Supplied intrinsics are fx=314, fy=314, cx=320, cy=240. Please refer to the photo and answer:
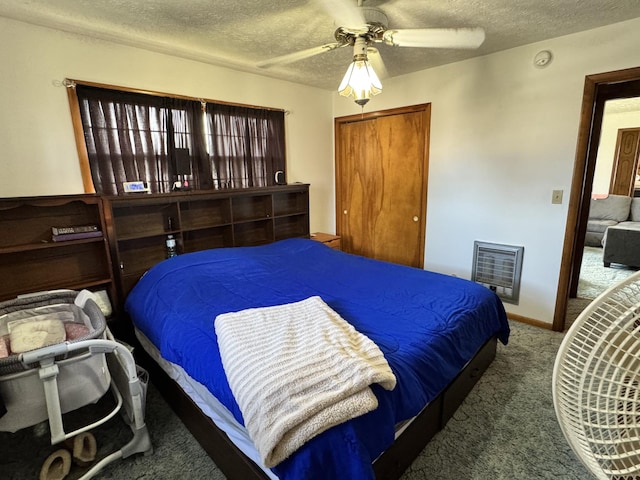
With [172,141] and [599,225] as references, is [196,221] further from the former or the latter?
[599,225]

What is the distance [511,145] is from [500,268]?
1128 millimetres

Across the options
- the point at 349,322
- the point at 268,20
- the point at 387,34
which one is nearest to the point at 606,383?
the point at 349,322

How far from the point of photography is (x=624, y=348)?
0.75 meters

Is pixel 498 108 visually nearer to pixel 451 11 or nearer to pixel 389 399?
pixel 451 11

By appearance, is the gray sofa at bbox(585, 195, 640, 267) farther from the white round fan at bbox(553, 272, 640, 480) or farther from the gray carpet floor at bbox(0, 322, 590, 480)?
the white round fan at bbox(553, 272, 640, 480)

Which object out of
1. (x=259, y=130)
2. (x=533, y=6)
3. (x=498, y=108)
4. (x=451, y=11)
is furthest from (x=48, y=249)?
(x=498, y=108)

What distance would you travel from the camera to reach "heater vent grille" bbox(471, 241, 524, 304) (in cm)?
289

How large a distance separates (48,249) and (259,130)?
2021 millimetres

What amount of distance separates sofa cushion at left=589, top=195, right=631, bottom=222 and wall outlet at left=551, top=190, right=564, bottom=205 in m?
3.45

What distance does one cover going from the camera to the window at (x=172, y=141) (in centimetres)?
231

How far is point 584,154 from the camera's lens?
96.7 inches

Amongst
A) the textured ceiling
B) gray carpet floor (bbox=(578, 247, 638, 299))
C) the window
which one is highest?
the textured ceiling

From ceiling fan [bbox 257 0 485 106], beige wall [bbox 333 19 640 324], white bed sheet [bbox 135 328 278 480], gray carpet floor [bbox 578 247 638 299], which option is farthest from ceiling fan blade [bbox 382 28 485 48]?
gray carpet floor [bbox 578 247 638 299]

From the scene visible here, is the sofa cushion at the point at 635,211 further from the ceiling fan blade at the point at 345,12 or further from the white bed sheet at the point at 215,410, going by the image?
the white bed sheet at the point at 215,410
